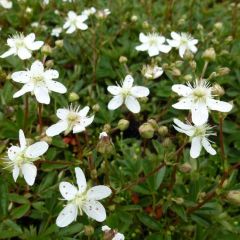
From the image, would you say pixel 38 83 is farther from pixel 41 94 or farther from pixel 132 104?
pixel 132 104

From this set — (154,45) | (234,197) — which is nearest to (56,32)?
(154,45)

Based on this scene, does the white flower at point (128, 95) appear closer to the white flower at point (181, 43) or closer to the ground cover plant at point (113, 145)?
the ground cover plant at point (113, 145)

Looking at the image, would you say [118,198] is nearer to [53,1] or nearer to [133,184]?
[133,184]

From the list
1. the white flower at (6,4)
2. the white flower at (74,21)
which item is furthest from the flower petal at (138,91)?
the white flower at (6,4)

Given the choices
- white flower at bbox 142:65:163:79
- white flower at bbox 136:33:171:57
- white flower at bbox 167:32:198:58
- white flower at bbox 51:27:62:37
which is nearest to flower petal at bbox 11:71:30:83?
white flower at bbox 142:65:163:79

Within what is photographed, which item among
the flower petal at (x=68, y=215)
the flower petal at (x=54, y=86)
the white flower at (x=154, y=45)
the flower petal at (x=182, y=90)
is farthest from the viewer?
the white flower at (x=154, y=45)

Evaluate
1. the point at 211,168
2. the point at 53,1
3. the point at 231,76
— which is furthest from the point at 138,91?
the point at 53,1
